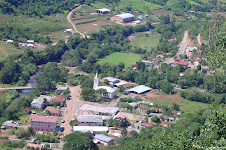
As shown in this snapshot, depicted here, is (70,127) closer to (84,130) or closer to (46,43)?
(84,130)

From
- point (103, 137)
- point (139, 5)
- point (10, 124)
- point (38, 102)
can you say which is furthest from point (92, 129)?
point (139, 5)

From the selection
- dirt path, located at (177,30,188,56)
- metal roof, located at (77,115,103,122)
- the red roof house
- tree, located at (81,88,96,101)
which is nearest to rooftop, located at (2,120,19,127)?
the red roof house

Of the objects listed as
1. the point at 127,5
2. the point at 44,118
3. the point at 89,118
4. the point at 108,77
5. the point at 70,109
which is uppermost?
the point at 44,118

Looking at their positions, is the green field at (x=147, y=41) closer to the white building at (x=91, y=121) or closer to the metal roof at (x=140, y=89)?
the metal roof at (x=140, y=89)

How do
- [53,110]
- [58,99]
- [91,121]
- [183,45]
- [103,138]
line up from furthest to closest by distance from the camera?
[183,45]
[58,99]
[53,110]
[91,121]
[103,138]

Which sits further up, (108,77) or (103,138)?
(103,138)

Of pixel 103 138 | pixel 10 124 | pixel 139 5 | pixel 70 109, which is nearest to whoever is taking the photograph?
pixel 103 138

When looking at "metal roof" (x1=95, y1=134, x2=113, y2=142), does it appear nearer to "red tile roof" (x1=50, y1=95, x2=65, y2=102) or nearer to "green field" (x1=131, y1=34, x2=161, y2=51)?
"red tile roof" (x1=50, y1=95, x2=65, y2=102)

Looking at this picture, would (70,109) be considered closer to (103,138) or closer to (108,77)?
(103,138)

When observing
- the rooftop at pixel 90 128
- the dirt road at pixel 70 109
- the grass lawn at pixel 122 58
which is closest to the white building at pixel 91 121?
the rooftop at pixel 90 128
